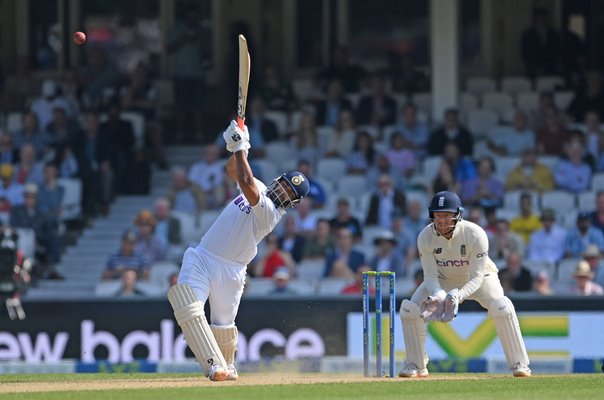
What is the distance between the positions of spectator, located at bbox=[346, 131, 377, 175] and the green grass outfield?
697 cm

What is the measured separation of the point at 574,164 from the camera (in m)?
17.4

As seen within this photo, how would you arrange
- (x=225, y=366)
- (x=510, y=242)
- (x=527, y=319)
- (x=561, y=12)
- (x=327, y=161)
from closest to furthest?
(x=225, y=366) < (x=527, y=319) < (x=510, y=242) < (x=327, y=161) < (x=561, y=12)

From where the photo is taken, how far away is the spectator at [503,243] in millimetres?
16016

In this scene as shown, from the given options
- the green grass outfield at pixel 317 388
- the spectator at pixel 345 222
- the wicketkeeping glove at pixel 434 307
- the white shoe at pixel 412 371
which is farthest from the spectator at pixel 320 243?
the wicketkeeping glove at pixel 434 307

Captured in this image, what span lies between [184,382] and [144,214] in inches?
260

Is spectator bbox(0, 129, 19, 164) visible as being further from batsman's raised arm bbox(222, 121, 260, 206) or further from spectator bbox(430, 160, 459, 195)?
batsman's raised arm bbox(222, 121, 260, 206)

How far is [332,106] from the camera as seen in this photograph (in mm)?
19484

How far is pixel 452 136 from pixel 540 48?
98.2 inches

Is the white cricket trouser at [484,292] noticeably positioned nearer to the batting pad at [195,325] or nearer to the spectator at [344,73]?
the batting pad at [195,325]

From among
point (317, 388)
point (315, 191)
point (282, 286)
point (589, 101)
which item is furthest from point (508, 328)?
point (589, 101)

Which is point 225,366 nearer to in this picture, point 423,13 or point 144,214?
point 144,214

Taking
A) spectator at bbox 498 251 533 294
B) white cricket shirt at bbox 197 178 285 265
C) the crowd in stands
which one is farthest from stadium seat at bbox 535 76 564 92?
white cricket shirt at bbox 197 178 285 265

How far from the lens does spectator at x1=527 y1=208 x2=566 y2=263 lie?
16391 millimetres

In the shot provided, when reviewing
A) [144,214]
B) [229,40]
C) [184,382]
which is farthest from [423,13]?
[184,382]
